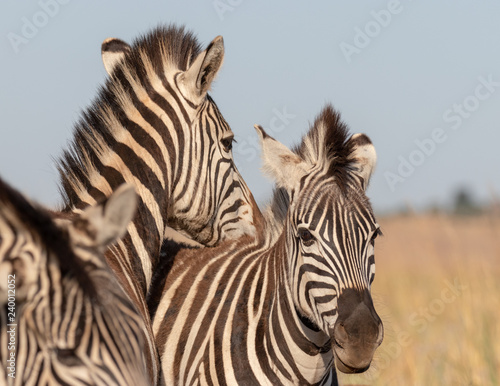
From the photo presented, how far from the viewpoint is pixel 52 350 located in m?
2.56

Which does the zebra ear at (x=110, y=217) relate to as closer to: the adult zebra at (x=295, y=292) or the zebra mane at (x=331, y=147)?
the adult zebra at (x=295, y=292)

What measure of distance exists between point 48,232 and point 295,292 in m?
2.94

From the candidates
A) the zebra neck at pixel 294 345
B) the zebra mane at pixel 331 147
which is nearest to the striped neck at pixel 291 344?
the zebra neck at pixel 294 345

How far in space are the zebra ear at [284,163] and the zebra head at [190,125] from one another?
3.20 ft

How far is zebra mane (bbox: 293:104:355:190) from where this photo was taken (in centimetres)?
549

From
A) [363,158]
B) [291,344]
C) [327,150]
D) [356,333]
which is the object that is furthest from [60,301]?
[363,158]

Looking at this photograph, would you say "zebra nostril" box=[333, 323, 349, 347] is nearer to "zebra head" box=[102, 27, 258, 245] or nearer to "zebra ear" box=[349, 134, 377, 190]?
"zebra ear" box=[349, 134, 377, 190]

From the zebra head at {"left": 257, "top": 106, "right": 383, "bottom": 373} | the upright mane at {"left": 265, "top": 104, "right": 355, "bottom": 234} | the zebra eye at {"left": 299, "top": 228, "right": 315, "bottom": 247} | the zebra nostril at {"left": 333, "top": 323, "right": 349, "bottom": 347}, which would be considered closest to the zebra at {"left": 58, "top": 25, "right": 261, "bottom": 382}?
the upright mane at {"left": 265, "top": 104, "right": 355, "bottom": 234}

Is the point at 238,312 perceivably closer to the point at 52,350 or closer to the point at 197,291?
the point at 197,291

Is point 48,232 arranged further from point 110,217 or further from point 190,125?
point 190,125

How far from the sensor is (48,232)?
8.86 feet

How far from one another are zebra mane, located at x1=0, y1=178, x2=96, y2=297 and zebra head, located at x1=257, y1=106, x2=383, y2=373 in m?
2.54

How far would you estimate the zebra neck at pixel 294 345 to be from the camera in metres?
5.45

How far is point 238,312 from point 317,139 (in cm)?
172
